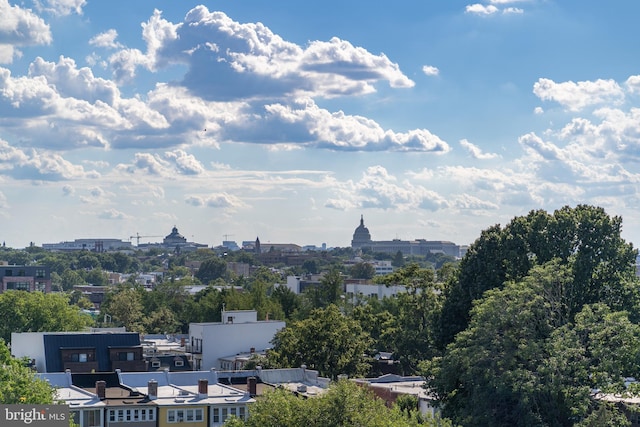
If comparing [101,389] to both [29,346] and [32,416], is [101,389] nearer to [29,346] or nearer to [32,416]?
[29,346]

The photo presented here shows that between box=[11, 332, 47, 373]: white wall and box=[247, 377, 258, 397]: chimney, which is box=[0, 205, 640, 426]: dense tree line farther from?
box=[11, 332, 47, 373]: white wall

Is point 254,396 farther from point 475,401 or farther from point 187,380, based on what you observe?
point 475,401

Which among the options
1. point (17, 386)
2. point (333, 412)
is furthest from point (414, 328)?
point (17, 386)

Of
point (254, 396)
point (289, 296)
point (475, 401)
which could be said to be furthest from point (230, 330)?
point (475, 401)

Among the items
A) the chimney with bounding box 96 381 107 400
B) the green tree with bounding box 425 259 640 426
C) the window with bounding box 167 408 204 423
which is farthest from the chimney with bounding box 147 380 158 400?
the green tree with bounding box 425 259 640 426

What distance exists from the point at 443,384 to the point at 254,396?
811 inches

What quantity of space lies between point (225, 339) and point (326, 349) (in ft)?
70.5

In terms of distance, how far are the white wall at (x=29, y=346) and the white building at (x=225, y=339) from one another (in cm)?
1608

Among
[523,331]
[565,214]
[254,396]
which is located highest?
[565,214]

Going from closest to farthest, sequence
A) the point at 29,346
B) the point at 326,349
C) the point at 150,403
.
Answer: the point at 150,403 → the point at 326,349 → the point at 29,346

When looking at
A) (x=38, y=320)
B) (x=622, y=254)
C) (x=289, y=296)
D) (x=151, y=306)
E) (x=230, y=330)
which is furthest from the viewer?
(x=151, y=306)

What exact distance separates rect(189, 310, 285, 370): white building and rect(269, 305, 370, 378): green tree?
17567 mm

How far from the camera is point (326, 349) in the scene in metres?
95.2

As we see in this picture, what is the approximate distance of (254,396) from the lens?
81125 millimetres
